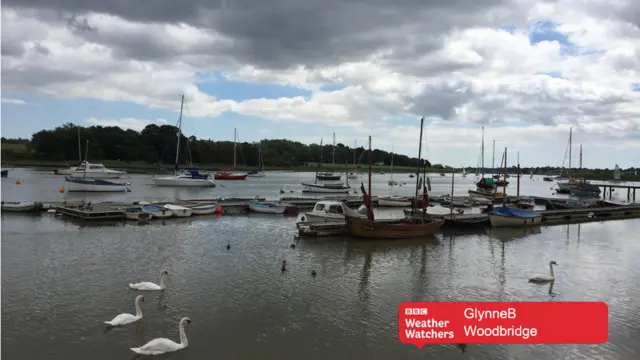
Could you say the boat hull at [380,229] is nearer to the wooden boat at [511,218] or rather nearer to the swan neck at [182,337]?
the wooden boat at [511,218]

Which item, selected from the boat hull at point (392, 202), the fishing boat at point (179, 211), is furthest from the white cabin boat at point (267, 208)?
the boat hull at point (392, 202)

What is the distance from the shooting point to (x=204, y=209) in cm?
3878

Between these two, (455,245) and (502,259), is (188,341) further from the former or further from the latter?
(455,245)

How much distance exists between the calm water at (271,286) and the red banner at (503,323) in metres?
0.40

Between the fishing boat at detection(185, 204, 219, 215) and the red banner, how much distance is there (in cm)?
2651

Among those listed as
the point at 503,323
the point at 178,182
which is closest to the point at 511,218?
the point at 503,323

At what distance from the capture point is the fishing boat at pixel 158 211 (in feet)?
116

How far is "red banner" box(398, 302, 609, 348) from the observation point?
12914 mm

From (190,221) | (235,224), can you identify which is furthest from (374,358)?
(190,221)

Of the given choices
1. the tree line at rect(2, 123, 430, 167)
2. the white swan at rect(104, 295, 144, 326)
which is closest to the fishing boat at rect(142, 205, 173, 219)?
the white swan at rect(104, 295, 144, 326)

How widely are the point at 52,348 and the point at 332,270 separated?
11818 mm

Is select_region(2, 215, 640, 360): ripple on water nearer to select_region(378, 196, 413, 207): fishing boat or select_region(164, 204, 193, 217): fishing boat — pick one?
select_region(164, 204, 193, 217): fishing boat

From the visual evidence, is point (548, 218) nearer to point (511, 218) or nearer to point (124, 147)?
point (511, 218)

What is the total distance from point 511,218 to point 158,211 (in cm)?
2867
